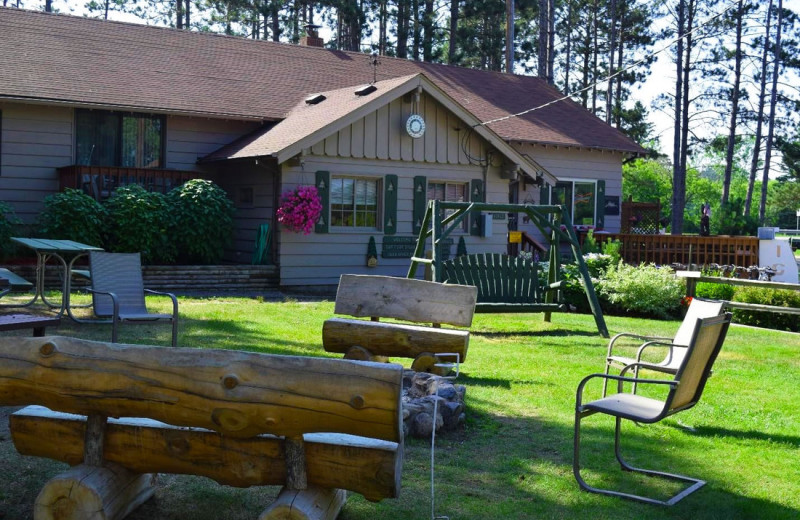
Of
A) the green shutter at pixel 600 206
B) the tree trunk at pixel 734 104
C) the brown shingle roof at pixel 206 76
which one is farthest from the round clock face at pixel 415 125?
the tree trunk at pixel 734 104

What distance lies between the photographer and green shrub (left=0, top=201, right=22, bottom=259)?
49.1 feet

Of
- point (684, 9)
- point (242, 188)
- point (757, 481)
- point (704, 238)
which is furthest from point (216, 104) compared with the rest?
point (684, 9)

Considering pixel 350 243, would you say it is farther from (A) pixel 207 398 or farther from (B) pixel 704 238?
(A) pixel 207 398

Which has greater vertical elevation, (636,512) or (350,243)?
(350,243)

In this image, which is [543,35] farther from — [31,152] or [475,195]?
[31,152]

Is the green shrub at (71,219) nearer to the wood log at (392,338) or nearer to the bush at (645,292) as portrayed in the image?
the wood log at (392,338)

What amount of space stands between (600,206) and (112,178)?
12.6 m

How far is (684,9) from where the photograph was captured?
3703 cm

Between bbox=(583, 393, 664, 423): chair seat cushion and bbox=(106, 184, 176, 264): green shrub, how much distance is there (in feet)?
38.9

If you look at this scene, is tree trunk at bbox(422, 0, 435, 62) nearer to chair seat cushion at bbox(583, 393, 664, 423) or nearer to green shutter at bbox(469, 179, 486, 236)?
green shutter at bbox(469, 179, 486, 236)

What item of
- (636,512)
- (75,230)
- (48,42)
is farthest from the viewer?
(48,42)

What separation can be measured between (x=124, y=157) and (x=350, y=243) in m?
4.81

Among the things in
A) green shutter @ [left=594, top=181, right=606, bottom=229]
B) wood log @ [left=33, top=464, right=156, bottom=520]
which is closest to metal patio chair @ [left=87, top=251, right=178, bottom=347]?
wood log @ [left=33, top=464, right=156, bottom=520]

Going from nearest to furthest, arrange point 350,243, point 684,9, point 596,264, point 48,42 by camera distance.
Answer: point 596,264 → point 350,243 → point 48,42 → point 684,9
